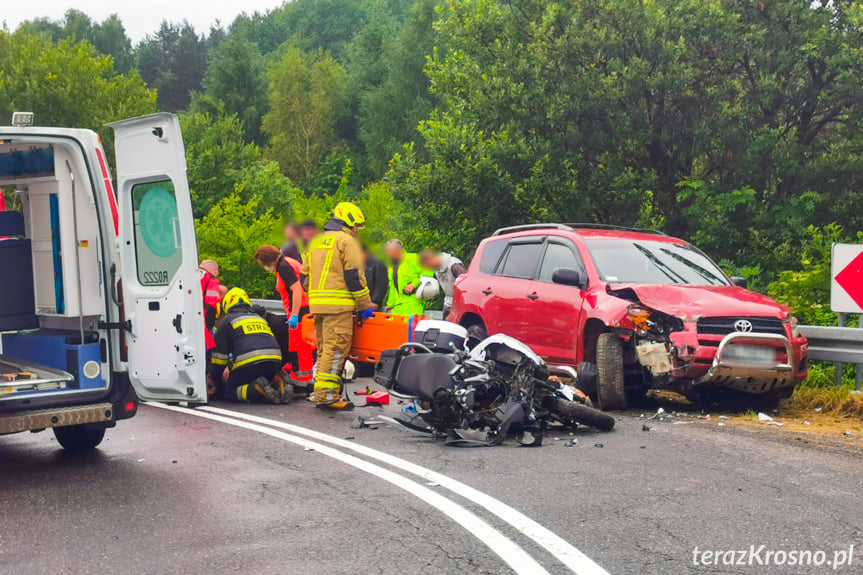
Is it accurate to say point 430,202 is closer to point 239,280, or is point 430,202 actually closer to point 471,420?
point 239,280

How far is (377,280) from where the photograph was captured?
13531 mm

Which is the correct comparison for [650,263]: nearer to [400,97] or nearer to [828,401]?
[828,401]

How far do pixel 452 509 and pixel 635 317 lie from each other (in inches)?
166

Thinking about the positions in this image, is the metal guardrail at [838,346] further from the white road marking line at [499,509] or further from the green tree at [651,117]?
the green tree at [651,117]

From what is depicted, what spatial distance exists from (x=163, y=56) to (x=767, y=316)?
290ft

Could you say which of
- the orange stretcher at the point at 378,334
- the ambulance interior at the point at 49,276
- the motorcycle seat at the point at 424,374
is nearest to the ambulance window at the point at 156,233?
the ambulance interior at the point at 49,276

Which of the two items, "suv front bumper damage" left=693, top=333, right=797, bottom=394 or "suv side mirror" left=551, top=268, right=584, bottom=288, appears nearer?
"suv front bumper damage" left=693, top=333, right=797, bottom=394

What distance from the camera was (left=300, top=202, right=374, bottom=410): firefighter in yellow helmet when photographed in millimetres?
10125

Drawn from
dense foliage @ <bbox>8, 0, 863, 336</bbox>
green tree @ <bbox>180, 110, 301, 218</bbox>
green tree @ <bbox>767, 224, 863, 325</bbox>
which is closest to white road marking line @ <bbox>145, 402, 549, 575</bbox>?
green tree @ <bbox>767, 224, 863, 325</bbox>

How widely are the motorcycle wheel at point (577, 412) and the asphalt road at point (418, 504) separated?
5.1 inches

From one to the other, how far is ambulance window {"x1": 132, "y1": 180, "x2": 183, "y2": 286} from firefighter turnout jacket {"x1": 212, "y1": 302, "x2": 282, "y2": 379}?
3232mm

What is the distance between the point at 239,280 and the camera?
26.2 meters
